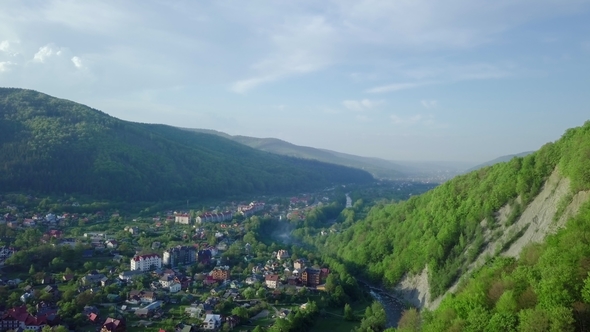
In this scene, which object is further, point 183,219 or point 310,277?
point 183,219

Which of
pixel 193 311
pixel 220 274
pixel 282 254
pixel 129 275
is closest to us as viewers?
pixel 193 311

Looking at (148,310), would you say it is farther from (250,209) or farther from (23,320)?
(250,209)

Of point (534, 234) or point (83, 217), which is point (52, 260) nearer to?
point (83, 217)

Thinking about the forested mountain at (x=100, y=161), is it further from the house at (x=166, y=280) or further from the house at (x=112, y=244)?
the house at (x=166, y=280)

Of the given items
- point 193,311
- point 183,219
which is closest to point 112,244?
point 183,219

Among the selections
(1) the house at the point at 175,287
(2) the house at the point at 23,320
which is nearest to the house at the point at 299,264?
(1) the house at the point at 175,287

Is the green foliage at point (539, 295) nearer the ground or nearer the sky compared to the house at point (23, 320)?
nearer the sky

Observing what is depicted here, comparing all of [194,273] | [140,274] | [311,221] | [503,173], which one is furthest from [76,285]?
[311,221]
